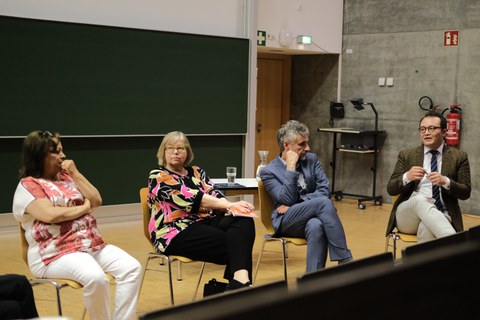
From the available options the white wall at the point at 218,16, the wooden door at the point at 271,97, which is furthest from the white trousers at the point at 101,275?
the wooden door at the point at 271,97

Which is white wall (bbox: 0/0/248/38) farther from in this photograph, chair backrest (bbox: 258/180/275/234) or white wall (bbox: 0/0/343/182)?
chair backrest (bbox: 258/180/275/234)

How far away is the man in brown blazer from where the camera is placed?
16.2 ft

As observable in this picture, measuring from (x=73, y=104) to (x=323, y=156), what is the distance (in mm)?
4522

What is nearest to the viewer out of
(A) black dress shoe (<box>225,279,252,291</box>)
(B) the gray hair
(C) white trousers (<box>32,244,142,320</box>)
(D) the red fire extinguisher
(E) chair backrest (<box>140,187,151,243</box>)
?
(C) white trousers (<box>32,244,142,320</box>)

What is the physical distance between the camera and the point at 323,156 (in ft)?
35.7

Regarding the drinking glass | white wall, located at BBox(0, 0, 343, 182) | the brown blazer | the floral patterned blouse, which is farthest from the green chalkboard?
the brown blazer

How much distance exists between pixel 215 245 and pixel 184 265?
1751 millimetres

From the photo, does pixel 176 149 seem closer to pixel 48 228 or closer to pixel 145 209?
pixel 145 209

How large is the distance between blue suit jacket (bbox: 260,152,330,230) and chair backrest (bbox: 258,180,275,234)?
58 mm

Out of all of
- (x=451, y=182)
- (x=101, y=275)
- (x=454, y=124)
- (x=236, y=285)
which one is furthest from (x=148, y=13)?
(x=101, y=275)

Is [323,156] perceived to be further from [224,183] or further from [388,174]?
[224,183]

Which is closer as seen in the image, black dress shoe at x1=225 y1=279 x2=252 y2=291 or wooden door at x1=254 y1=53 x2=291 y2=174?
black dress shoe at x1=225 y1=279 x2=252 y2=291

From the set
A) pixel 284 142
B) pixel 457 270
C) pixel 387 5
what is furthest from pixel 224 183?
pixel 387 5

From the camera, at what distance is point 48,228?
3.76m
